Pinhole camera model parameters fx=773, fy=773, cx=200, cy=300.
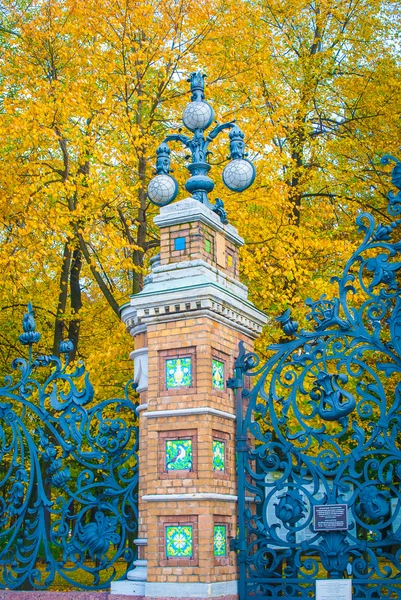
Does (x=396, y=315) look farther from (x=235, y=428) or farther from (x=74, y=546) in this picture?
(x=74, y=546)

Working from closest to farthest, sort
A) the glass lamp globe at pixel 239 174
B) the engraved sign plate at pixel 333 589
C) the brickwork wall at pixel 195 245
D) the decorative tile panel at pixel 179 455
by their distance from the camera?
1. the engraved sign plate at pixel 333 589
2. the decorative tile panel at pixel 179 455
3. the brickwork wall at pixel 195 245
4. the glass lamp globe at pixel 239 174

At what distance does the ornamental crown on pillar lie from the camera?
7.04 metres

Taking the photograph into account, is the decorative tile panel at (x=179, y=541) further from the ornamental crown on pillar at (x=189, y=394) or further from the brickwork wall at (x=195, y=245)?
the brickwork wall at (x=195, y=245)

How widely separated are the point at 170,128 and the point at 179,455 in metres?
9.44

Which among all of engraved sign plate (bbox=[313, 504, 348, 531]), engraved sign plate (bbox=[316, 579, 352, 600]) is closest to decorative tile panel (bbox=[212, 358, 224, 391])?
engraved sign plate (bbox=[313, 504, 348, 531])

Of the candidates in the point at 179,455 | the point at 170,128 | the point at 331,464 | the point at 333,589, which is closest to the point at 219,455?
the point at 179,455

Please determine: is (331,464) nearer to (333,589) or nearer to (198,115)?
(333,589)

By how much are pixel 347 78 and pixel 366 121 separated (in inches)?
52.3

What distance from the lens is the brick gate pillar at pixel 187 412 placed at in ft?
23.1

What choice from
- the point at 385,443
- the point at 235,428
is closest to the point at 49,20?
the point at 235,428

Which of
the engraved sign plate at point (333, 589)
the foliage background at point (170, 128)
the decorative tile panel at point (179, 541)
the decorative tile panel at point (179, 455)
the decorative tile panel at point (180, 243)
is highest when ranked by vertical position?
the foliage background at point (170, 128)

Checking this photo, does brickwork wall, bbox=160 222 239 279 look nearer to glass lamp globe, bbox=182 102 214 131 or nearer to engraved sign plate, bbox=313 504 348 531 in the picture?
glass lamp globe, bbox=182 102 214 131

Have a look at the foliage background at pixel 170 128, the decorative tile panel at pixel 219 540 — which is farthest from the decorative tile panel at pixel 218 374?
the foliage background at pixel 170 128

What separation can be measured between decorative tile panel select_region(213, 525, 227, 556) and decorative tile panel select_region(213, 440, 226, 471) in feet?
1.79
